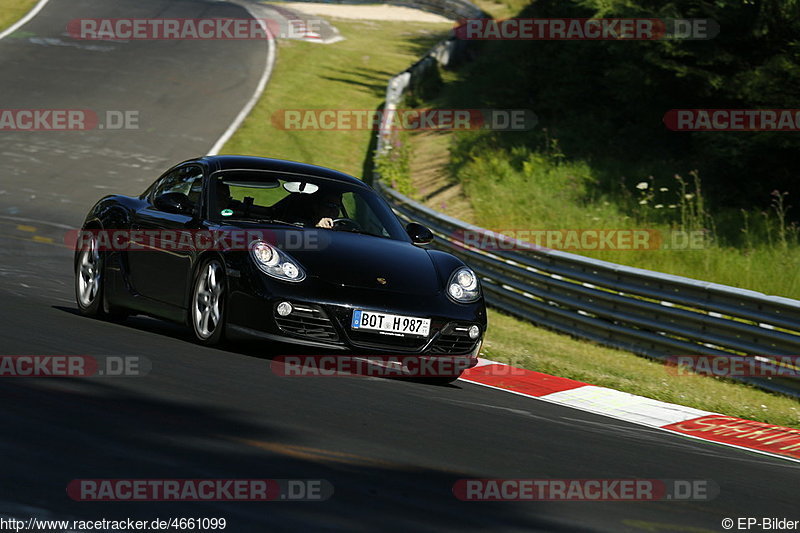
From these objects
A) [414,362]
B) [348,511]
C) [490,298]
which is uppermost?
[348,511]

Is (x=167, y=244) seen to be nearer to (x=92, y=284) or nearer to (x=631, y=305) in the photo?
(x=92, y=284)

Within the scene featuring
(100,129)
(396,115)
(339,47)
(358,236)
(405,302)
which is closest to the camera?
(405,302)

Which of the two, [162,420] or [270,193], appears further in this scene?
[270,193]

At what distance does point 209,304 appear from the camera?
8.15m

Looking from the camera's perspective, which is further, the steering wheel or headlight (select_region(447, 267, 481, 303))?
the steering wheel

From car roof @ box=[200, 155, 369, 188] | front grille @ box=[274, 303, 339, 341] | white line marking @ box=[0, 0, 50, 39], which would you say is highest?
white line marking @ box=[0, 0, 50, 39]

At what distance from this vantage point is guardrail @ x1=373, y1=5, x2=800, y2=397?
409 inches

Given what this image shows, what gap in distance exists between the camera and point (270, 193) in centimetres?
911

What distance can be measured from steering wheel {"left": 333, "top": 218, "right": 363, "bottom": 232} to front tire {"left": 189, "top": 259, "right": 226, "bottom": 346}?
1083 mm

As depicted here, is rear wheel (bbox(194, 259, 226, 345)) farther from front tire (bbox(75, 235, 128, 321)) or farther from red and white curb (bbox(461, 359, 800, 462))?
red and white curb (bbox(461, 359, 800, 462))

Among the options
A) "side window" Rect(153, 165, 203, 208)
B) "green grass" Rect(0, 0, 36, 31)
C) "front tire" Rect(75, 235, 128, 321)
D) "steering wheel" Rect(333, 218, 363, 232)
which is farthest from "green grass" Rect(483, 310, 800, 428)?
"green grass" Rect(0, 0, 36, 31)

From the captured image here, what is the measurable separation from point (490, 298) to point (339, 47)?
26.4 metres

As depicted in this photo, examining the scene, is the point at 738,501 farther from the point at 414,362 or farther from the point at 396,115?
the point at 396,115

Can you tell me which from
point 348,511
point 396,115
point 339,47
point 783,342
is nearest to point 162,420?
point 348,511
